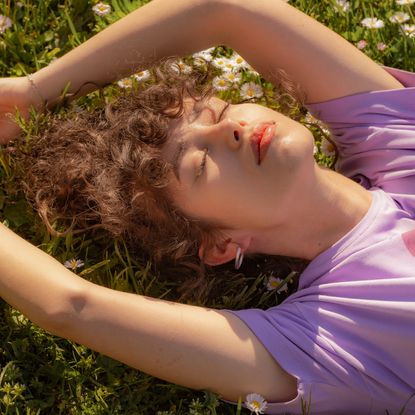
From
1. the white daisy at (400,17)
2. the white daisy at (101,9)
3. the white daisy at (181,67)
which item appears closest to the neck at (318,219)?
the white daisy at (181,67)

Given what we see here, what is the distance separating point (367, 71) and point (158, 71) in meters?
0.71

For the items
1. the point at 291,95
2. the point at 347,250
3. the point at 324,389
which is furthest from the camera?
the point at 291,95

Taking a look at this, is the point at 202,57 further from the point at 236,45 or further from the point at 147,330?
the point at 147,330

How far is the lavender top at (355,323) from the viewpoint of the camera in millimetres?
2369

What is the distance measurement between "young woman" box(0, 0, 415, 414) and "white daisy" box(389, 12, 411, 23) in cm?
74

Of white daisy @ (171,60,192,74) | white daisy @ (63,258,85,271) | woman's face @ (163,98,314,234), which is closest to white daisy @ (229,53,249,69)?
white daisy @ (171,60,192,74)

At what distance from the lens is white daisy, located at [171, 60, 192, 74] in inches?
107

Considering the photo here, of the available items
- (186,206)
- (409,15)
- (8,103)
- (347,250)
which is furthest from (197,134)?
(409,15)

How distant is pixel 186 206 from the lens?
2.44 meters

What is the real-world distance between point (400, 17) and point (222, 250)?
145 centimetres

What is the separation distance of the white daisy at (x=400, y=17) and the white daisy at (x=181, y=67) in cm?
100

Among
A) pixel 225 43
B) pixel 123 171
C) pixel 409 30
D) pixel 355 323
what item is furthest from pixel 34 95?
pixel 409 30

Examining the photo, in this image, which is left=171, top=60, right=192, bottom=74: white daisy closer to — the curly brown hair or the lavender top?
the curly brown hair

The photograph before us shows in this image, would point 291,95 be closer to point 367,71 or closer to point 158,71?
point 367,71
